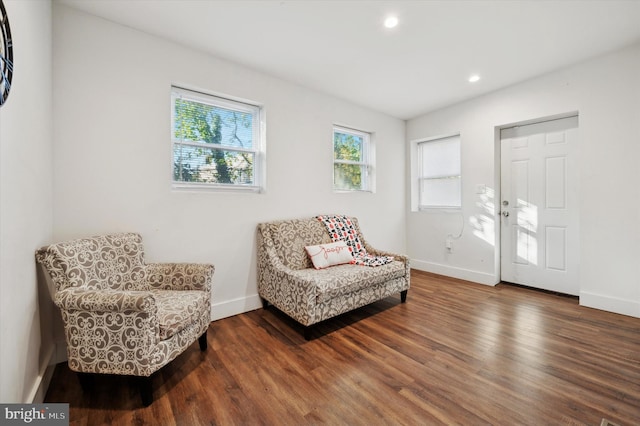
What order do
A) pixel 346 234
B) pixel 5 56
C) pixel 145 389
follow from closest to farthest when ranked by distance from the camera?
pixel 5 56, pixel 145 389, pixel 346 234

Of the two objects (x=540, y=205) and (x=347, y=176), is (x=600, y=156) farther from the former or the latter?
(x=347, y=176)

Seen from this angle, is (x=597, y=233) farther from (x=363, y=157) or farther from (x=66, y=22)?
(x=66, y=22)

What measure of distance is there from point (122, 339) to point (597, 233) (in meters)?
4.20

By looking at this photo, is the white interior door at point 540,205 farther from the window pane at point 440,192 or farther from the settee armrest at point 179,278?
the settee armrest at point 179,278

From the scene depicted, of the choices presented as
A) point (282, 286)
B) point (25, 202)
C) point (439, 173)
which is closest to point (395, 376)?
point (282, 286)

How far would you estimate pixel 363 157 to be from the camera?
409 cm

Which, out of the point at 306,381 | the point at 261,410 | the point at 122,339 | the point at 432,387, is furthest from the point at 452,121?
the point at 122,339

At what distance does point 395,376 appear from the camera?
171 centimetres

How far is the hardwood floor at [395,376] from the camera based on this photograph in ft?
4.59

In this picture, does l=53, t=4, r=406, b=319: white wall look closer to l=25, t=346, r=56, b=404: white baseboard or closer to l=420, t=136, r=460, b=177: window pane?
l=25, t=346, r=56, b=404: white baseboard

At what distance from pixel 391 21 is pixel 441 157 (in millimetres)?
2588

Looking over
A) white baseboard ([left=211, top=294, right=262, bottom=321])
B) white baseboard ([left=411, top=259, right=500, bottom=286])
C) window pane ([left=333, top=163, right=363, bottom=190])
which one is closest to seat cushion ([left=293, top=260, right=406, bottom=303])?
white baseboard ([left=211, top=294, right=262, bottom=321])

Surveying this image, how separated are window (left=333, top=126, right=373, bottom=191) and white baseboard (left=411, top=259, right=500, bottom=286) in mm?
1563

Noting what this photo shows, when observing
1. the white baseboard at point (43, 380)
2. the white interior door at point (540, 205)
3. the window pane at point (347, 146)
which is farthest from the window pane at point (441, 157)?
the white baseboard at point (43, 380)
